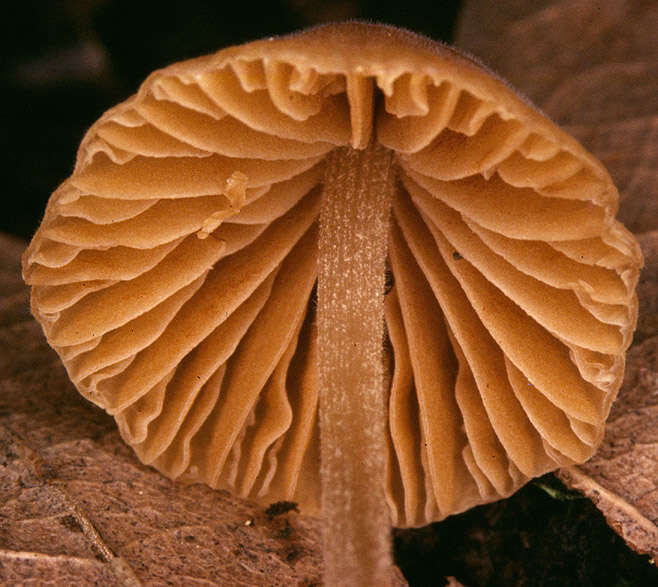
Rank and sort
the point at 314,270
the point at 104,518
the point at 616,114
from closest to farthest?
the point at 104,518
the point at 314,270
the point at 616,114

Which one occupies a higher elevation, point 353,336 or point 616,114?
point 616,114


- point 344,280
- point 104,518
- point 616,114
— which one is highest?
point 616,114

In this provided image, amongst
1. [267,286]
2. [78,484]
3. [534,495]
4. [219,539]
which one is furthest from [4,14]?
[534,495]

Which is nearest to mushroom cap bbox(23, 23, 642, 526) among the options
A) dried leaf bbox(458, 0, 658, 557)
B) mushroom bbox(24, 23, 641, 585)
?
mushroom bbox(24, 23, 641, 585)

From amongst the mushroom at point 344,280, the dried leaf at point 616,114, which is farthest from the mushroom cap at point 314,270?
the dried leaf at point 616,114

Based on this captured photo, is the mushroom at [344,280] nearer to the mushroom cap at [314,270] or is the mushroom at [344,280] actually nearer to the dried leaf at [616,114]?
the mushroom cap at [314,270]

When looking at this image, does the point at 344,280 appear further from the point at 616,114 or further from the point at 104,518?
the point at 616,114

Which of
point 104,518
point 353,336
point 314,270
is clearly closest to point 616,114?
point 314,270
